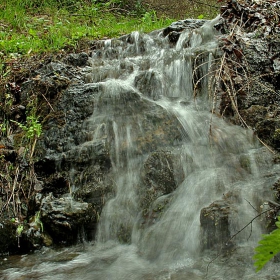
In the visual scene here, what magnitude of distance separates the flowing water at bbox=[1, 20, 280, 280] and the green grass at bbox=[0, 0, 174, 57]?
125 centimetres

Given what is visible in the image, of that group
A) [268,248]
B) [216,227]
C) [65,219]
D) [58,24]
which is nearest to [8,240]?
[65,219]

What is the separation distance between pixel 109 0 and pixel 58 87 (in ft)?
20.6

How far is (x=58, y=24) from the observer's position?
22.5ft

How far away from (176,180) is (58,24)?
4.98 metres

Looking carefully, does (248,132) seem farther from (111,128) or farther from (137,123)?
(111,128)

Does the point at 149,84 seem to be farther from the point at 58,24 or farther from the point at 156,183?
the point at 58,24

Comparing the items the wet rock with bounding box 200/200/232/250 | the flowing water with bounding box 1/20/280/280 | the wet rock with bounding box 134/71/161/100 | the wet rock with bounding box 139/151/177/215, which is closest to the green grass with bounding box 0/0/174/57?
the flowing water with bounding box 1/20/280/280

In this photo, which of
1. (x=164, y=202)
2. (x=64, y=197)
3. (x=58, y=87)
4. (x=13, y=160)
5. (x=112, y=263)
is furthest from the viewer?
(x=58, y=87)

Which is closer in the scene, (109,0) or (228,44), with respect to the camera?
(228,44)

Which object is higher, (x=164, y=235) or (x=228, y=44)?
(x=228, y=44)

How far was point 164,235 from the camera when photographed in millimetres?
2922

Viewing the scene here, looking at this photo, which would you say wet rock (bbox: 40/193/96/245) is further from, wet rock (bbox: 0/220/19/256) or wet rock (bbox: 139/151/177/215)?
wet rock (bbox: 139/151/177/215)

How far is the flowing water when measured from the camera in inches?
103

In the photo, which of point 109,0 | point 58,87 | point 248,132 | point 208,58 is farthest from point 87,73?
point 109,0
